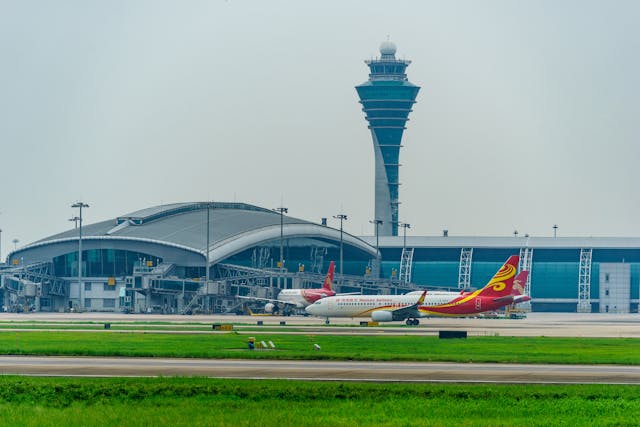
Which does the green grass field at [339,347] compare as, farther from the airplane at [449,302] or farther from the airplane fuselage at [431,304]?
the airplane fuselage at [431,304]

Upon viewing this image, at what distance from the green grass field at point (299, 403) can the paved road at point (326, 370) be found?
13.8 ft

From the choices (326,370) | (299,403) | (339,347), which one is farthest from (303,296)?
(299,403)

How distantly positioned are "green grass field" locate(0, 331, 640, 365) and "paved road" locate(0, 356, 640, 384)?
129 inches

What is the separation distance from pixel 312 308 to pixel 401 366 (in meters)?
71.5

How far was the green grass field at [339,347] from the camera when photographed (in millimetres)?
69906

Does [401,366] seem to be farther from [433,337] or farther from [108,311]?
[108,311]

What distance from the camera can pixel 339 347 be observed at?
80.1 meters

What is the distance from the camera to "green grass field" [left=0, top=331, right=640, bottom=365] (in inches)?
2752

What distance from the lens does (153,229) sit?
200 meters

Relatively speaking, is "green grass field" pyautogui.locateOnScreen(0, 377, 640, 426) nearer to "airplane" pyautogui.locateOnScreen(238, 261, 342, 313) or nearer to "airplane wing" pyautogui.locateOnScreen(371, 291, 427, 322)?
"airplane wing" pyautogui.locateOnScreen(371, 291, 427, 322)

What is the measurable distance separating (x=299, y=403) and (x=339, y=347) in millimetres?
34629

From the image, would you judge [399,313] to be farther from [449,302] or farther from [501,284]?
[501,284]

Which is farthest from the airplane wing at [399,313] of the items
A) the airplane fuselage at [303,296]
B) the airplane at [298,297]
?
the airplane at [298,297]

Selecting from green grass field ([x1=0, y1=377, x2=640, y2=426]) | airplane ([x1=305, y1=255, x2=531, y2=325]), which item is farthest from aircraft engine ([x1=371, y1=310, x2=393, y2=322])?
green grass field ([x1=0, y1=377, x2=640, y2=426])
